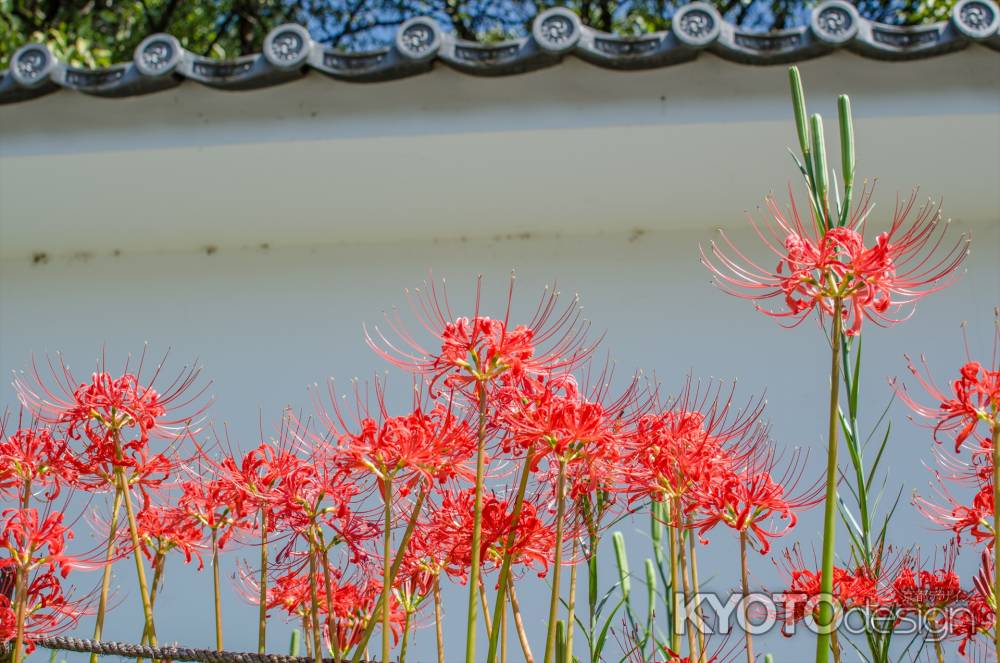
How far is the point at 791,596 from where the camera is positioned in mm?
1560

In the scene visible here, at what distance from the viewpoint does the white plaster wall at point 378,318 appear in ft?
10.4

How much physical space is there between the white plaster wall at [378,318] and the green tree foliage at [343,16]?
2144 millimetres

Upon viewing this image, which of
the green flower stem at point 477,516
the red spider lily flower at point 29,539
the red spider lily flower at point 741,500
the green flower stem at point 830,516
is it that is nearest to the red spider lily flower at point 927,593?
the red spider lily flower at point 741,500

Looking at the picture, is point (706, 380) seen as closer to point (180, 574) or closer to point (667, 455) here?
point (180, 574)

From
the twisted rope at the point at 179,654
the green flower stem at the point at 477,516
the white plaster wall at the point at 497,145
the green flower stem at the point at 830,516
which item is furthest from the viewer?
the white plaster wall at the point at 497,145

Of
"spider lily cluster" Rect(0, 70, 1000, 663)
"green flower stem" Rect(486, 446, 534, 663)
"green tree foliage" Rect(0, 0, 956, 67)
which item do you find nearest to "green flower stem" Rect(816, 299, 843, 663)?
"spider lily cluster" Rect(0, 70, 1000, 663)

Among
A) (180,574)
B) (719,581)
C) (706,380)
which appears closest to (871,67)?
(706,380)

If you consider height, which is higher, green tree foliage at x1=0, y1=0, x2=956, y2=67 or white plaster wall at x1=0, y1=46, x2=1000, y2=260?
green tree foliage at x1=0, y1=0, x2=956, y2=67

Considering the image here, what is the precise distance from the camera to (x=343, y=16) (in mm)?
6172

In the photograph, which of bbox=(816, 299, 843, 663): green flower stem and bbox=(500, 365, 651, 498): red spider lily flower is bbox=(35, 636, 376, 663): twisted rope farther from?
bbox=(816, 299, 843, 663): green flower stem

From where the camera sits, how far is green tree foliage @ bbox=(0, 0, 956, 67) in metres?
5.60

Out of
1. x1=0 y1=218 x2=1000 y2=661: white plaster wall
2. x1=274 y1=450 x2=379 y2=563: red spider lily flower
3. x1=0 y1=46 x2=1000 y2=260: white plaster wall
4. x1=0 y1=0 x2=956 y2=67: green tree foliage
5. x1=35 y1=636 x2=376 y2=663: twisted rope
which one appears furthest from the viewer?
x1=0 y1=0 x2=956 y2=67: green tree foliage

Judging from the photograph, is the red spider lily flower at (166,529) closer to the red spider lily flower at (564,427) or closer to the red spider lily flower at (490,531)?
the red spider lily flower at (490,531)

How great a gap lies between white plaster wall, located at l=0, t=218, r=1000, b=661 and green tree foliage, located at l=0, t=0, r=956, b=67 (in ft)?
7.03
